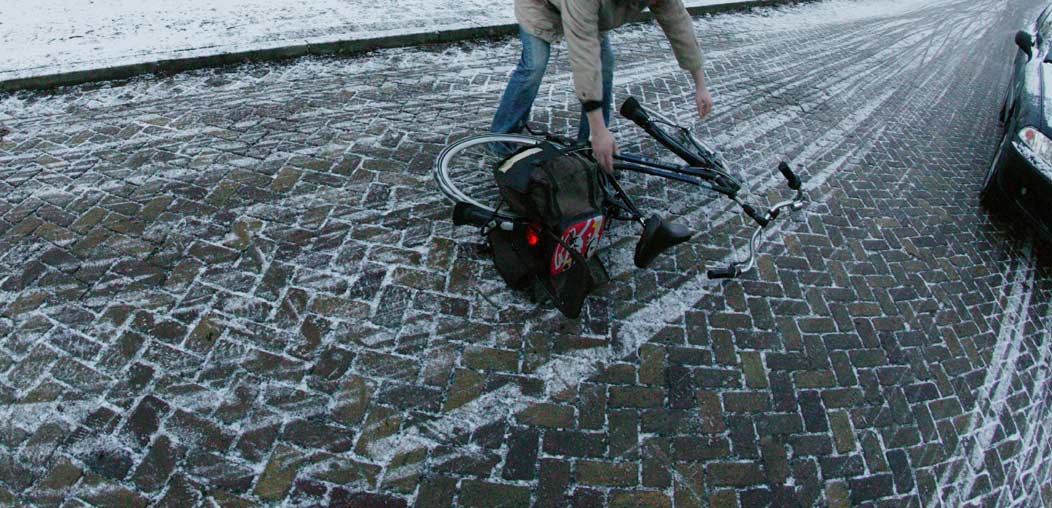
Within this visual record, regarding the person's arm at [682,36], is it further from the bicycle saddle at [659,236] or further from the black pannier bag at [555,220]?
the bicycle saddle at [659,236]

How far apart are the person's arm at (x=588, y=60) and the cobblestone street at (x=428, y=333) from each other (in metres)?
1.03

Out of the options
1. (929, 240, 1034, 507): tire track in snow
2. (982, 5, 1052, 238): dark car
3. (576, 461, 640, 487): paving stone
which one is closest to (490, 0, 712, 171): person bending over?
(576, 461, 640, 487): paving stone

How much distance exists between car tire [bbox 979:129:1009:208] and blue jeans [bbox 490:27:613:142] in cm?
→ 361

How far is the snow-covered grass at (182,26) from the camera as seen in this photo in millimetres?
5547

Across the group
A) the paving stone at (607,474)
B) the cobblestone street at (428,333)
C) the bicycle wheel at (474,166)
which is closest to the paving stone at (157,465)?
the cobblestone street at (428,333)

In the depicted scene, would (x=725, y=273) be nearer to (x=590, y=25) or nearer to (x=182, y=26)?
(x=590, y=25)

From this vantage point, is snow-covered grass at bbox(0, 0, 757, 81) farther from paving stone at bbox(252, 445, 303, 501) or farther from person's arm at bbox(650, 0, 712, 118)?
paving stone at bbox(252, 445, 303, 501)

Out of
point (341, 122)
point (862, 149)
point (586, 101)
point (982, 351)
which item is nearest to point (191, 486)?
point (586, 101)

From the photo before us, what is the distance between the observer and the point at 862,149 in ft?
19.7

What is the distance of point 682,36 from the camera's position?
354 centimetres

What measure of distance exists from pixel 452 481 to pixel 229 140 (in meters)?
3.48

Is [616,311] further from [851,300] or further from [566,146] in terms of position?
[851,300]

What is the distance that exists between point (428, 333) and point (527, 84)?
75.5 inches

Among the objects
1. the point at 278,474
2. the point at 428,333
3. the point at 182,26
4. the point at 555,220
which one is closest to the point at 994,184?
the point at 555,220
